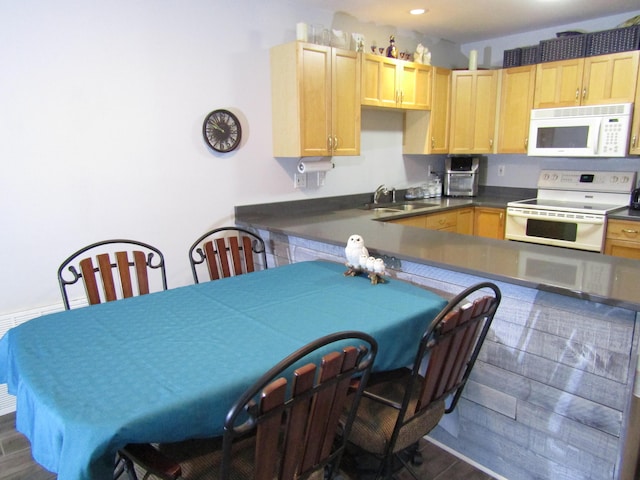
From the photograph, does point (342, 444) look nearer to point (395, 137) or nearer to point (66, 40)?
point (66, 40)

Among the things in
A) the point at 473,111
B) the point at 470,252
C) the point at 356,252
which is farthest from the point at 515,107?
the point at 356,252

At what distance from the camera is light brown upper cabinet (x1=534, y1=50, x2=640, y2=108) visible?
11.3 feet

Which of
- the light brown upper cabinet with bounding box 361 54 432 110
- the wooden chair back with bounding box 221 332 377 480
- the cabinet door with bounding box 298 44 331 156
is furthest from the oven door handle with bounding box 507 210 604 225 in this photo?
the wooden chair back with bounding box 221 332 377 480

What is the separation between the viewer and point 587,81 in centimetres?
364

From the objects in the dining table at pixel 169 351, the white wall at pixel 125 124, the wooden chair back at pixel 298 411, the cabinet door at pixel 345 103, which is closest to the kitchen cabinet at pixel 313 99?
the cabinet door at pixel 345 103

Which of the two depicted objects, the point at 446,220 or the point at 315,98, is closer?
the point at 315,98

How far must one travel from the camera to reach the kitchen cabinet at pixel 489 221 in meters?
4.05

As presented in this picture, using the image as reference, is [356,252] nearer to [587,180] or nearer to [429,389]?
[429,389]

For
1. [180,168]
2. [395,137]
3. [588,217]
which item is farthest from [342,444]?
[395,137]

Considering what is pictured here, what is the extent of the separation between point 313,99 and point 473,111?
6.44ft

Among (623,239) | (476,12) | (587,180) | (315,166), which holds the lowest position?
(623,239)

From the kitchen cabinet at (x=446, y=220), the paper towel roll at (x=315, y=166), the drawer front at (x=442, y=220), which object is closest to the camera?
the paper towel roll at (x=315, y=166)

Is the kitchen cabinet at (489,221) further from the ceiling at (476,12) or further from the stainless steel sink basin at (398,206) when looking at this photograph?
the ceiling at (476,12)

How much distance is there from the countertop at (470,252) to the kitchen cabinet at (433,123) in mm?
856
